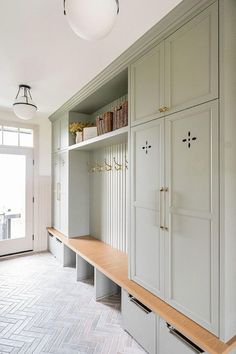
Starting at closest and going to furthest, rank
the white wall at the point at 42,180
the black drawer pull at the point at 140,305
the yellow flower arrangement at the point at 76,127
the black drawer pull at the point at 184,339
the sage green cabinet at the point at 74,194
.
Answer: the black drawer pull at the point at 184,339, the black drawer pull at the point at 140,305, the yellow flower arrangement at the point at 76,127, the sage green cabinet at the point at 74,194, the white wall at the point at 42,180

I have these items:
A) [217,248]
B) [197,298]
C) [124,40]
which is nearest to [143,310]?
[197,298]

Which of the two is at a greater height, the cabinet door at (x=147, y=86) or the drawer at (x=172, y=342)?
the cabinet door at (x=147, y=86)

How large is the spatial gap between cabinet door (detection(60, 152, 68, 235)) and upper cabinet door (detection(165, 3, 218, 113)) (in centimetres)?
243

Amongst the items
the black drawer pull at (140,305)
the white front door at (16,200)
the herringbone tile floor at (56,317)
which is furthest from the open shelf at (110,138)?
the herringbone tile floor at (56,317)

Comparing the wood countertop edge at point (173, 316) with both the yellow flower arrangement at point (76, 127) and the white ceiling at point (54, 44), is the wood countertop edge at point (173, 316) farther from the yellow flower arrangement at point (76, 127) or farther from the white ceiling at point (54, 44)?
the white ceiling at point (54, 44)

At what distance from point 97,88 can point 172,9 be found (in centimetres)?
132

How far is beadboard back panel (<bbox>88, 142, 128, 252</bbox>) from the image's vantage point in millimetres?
2951

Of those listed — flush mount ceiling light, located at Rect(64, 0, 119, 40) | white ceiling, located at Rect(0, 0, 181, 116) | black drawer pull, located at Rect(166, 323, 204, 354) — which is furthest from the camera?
white ceiling, located at Rect(0, 0, 181, 116)

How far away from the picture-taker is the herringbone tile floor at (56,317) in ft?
6.25

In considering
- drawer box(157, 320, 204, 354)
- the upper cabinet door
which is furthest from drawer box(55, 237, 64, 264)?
the upper cabinet door

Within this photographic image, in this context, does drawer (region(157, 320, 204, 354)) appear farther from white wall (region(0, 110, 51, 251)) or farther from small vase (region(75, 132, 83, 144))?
white wall (region(0, 110, 51, 251))

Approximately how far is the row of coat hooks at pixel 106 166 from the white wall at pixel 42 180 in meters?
1.09

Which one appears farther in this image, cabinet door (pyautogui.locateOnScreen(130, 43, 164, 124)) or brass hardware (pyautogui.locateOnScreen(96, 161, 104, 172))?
brass hardware (pyautogui.locateOnScreen(96, 161, 104, 172))

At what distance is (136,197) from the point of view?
2.04 m
